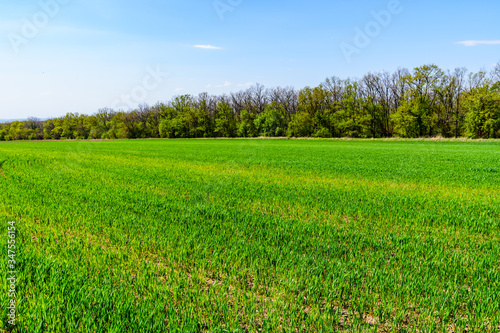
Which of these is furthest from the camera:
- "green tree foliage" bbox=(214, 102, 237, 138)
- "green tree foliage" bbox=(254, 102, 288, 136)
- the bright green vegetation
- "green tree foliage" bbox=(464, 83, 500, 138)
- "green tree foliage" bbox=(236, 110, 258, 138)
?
"green tree foliage" bbox=(214, 102, 237, 138)

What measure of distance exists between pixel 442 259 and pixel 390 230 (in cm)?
194

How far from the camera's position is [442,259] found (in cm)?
543

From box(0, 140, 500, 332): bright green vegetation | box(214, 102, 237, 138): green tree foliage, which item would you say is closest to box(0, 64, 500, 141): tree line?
box(214, 102, 237, 138): green tree foliage

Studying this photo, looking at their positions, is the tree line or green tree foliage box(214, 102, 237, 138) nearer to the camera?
the tree line

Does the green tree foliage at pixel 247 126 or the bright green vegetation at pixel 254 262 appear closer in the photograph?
the bright green vegetation at pixel 254 262

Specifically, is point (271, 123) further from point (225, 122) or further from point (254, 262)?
point (254, 262)

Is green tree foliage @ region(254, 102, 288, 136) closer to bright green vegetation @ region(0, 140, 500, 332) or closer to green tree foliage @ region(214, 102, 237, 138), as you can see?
green tree foliage @ region(214, 102, 237, 138)

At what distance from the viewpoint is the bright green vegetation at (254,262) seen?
12.7 feet

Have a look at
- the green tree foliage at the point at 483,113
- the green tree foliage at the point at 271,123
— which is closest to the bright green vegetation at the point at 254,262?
the green tree foliage at the point at 483,113

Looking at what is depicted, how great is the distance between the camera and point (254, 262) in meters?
5.36

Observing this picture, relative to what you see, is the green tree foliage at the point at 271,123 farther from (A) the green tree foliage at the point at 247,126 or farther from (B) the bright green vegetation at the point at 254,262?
(B) the bright green vegetation at the point at 254,262

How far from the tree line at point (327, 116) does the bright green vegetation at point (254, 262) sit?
64.3m

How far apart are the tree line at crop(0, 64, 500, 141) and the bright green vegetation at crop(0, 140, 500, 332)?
64295 mm

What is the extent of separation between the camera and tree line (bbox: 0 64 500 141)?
218 ft
